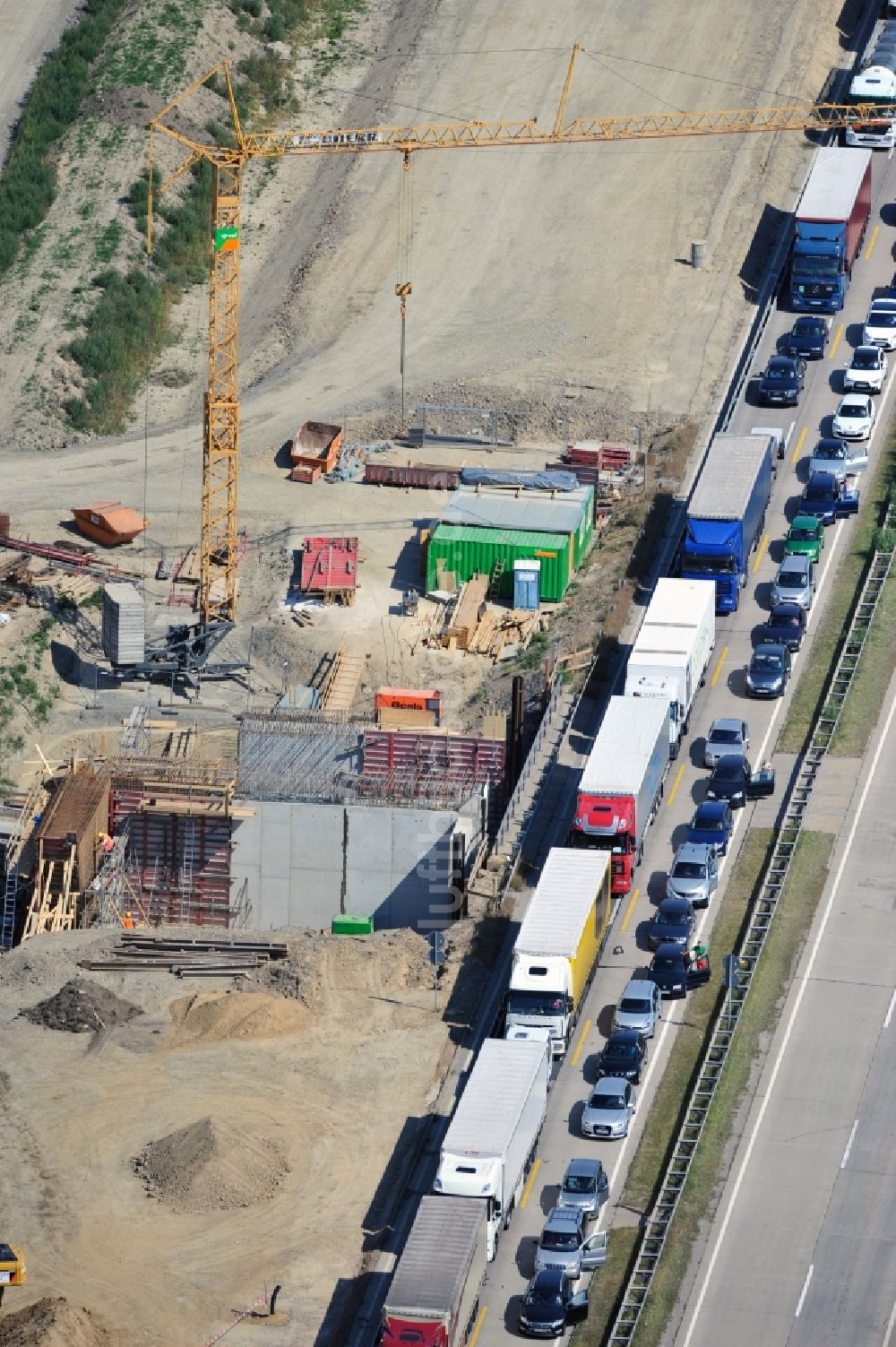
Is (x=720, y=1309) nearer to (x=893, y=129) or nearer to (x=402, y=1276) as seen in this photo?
(x=402, y=1276)

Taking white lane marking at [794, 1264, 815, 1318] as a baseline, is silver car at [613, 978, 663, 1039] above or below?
below

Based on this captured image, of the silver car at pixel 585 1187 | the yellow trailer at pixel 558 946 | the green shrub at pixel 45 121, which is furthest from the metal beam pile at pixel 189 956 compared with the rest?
the green shrub at pixel 45 121

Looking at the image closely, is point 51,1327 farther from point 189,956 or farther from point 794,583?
point 794,583

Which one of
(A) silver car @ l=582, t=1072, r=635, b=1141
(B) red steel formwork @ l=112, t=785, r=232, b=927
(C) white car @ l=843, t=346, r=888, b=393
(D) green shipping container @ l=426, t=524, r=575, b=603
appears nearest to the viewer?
(A) silver car @ l=582, t=1072, r=635, b=1141

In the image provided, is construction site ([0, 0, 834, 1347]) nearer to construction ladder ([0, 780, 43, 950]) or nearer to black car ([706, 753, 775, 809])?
construction ladder ([0, 780, 43, 950])

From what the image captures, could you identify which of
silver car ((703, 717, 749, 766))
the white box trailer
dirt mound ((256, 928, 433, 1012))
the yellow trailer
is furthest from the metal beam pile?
the white box trailer

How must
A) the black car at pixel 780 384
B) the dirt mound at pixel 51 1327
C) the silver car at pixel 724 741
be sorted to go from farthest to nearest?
the black car at pixel 780 384 < the silver car at pixel 724 741 < the dirt mound at pixel 51 1327

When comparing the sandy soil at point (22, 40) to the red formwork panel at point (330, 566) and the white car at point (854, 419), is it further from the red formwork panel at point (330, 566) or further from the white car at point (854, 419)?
the white car at point (854, 419)
